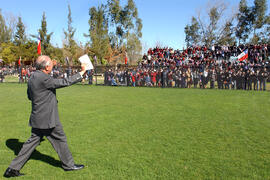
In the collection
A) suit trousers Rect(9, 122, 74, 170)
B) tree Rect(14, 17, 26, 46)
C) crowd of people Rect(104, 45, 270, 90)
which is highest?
tree Rect(14, 17, 26, 46)

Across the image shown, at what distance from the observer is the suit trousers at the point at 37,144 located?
332cm

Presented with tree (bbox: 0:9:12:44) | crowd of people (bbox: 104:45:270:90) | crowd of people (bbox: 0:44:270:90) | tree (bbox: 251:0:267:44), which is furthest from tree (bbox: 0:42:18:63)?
tree (bbox: 251:0:267:44)

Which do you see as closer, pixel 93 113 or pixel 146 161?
pixel 146 161

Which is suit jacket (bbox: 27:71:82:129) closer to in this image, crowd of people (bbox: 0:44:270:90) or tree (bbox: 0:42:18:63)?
crowd of people (bbox: 0:44:270:90)

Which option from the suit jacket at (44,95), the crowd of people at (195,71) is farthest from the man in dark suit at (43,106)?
the crowd of people at (195,71)

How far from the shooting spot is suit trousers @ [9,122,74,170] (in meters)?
3.32

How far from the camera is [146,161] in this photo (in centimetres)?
388

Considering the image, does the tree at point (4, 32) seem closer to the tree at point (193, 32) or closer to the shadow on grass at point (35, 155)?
the tree at point (193, 32)

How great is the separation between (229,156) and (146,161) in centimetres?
159

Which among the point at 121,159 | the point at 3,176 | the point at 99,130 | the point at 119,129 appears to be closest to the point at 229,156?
the point at 121,159

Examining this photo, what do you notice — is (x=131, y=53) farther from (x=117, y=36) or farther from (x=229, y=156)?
(x=229, y=156)

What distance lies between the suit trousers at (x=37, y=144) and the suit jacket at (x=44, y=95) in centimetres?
Result: 17

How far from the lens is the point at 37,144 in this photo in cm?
343

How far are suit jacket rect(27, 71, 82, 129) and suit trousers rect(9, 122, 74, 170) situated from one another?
0.56ft
